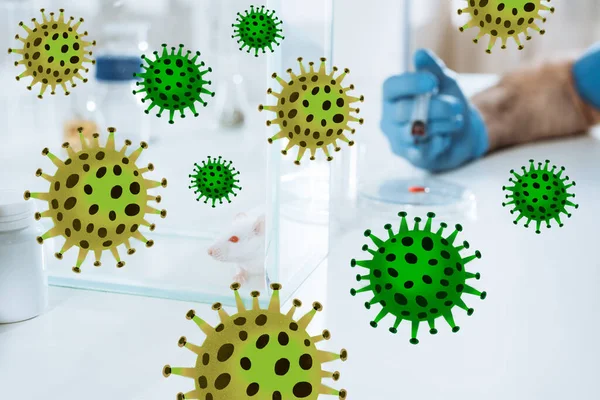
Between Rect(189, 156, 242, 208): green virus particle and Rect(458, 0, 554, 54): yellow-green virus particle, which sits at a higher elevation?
Rect(458, 0, 554, 54): yellow-green virus particle

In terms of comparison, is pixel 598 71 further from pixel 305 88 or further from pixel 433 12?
pixel 305 88

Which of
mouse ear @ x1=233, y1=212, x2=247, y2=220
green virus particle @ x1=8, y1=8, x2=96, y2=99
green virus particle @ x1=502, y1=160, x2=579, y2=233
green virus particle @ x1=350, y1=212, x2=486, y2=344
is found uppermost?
green virus particle @ x1=8, y1=8, x2=96, y2=99

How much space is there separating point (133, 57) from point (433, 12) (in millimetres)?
393

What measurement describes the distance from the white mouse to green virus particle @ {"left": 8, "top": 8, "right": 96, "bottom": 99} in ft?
0.75

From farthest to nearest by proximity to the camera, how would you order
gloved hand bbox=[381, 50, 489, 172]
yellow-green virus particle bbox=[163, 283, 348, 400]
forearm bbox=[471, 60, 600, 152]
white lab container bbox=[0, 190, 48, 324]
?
forearm bbox=[471, 60, 600, 152]
gloved hand bbox=[381, 50, 489, 172]
white lab container bbox=[0, 190, 48, 324]
yellow-green virus particle bbox=[163, 283, 348, 400]

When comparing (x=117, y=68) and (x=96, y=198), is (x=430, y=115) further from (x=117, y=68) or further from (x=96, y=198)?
(x=96, y=198)

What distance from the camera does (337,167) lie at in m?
0.71

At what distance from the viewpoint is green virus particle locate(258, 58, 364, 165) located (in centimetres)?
19

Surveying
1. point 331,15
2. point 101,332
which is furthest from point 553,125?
point 101,332

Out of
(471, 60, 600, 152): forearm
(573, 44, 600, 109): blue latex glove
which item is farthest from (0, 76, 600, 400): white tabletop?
(573, 44, 600, 109): blue latex glove

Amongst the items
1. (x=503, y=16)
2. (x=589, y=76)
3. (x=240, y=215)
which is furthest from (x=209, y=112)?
(x=589, y=76)

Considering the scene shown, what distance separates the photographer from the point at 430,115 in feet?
2.34

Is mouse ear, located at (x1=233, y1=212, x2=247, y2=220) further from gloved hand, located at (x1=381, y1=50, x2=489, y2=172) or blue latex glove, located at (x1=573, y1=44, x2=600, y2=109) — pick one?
blue latex glove, located at (x1=573, y1=44, x2=600, y2=109)

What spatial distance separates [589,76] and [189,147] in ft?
2.44
